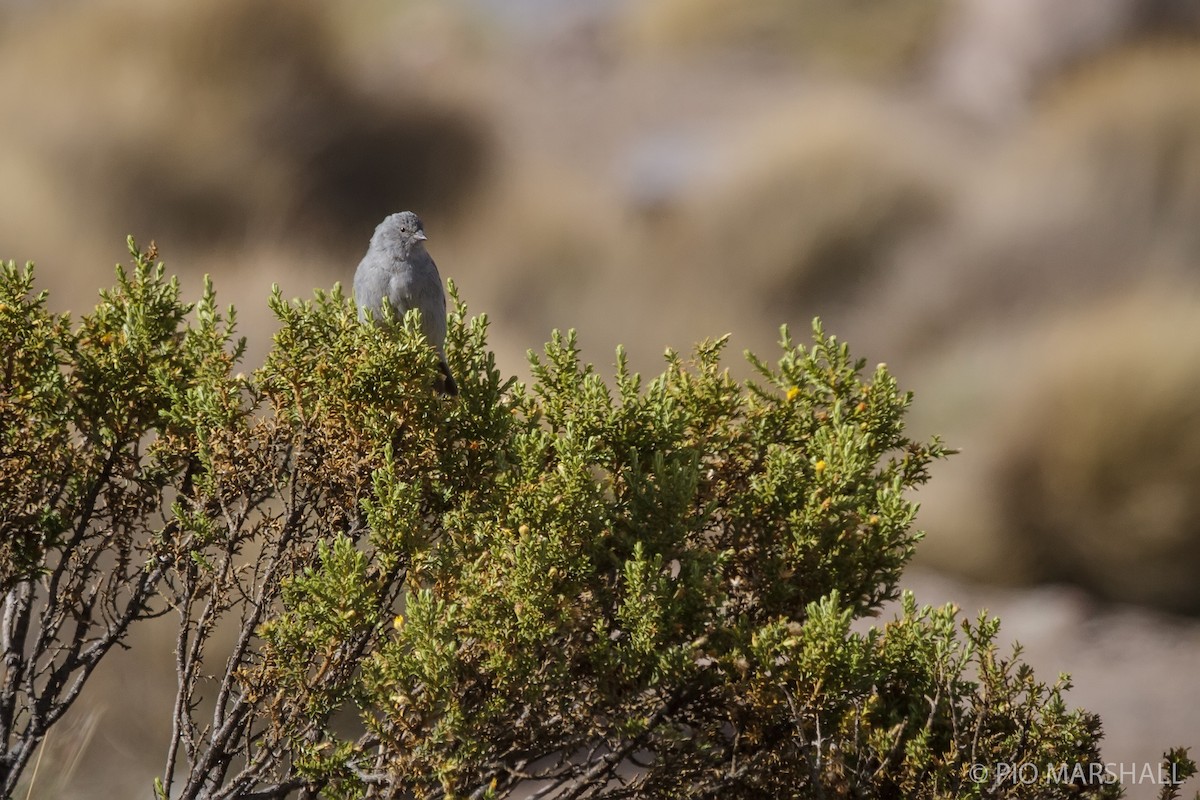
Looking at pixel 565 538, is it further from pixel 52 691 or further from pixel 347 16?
pixel 347 16

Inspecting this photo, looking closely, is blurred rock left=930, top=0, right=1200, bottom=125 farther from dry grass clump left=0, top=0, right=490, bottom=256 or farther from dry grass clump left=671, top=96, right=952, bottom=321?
dry grass clump left=0, top=0, right=490, bottom=256

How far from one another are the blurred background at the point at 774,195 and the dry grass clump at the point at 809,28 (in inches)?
1.9

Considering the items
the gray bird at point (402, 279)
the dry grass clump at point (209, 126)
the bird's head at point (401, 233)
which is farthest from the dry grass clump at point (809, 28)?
the gray bird at point (402, 279)

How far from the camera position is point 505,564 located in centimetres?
277

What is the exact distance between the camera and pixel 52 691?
10.8 ft

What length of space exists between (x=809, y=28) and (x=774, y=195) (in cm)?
406

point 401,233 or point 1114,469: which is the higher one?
point 1114,469

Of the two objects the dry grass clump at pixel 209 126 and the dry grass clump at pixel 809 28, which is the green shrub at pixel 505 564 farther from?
the dry grass clump at pixel 809 28

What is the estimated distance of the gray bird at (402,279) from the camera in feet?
13.5

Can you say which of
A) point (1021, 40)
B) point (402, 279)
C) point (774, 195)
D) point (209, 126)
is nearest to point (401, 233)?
point (402, 279)

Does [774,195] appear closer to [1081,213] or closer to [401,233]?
[1081,213]

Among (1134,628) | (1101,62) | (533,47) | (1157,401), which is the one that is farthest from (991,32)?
(1134,628)

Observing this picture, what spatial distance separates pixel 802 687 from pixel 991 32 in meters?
14.4

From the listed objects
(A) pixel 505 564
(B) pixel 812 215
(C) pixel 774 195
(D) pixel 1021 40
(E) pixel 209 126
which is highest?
(D) pixel 1021 40
